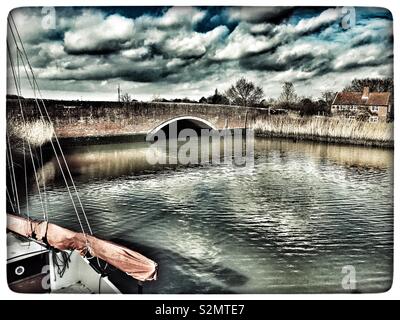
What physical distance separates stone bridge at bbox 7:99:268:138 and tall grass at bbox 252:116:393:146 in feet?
0.54

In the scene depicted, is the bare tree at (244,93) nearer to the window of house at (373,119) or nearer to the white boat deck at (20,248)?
the window of house at (373,119)

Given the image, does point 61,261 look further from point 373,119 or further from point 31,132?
point 373,119

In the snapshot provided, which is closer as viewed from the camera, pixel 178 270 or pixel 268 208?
pixel 178 270

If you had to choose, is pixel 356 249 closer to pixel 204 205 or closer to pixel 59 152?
pixel 204 205

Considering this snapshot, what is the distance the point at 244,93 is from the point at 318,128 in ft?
3.03

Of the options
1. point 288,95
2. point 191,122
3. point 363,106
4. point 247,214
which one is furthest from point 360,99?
point 191,122

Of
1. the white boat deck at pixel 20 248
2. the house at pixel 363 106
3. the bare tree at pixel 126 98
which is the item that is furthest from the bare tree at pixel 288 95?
the white boat deck at pixel 20 248

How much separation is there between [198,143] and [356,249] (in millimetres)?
1813

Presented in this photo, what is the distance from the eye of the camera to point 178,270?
3129 millimetres

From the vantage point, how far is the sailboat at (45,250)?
3037 millimetres
